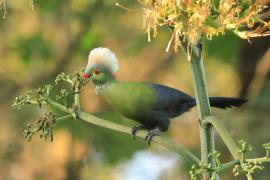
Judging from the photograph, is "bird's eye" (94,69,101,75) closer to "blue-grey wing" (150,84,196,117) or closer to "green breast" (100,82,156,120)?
"green breast" (100,82,156,120)

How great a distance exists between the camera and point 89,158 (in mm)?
7848

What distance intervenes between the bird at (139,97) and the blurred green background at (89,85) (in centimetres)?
263

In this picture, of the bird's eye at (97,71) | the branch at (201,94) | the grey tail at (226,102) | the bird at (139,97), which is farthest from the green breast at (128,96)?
the branch at (201,94)

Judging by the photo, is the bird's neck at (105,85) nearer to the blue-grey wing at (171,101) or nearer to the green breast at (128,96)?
the green breast at (128,96)

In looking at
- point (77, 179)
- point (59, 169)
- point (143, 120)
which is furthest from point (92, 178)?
point (143, 120)

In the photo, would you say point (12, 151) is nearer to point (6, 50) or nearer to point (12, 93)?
point (12, 93)

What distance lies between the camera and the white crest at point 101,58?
11.0 ft

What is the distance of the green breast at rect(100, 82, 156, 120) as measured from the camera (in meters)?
3.59

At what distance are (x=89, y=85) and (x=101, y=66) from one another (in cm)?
456

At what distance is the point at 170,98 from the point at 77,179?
3579mm

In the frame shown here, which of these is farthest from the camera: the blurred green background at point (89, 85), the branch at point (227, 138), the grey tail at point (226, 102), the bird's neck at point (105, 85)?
the blurred green background at point (89, 85)

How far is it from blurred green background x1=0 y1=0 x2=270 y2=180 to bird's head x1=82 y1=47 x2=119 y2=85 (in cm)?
304

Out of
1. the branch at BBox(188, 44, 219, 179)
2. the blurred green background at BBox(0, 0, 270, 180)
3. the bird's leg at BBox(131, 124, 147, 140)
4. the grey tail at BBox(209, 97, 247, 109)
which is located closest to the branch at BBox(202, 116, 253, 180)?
the branch at BBox(188, 44, 219, 179)

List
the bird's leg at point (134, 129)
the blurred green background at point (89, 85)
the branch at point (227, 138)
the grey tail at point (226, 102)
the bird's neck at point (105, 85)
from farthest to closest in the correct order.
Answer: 1. the blurred green background at point (89, 85)
2. the grey tail at point (226, 102)
3. the bird's neck at point (105, 85)
4. the bird's leg at point (134, 129)
5. the branch at point (227, 138)
